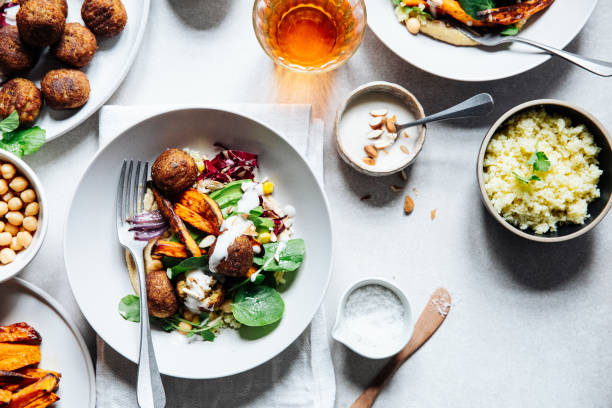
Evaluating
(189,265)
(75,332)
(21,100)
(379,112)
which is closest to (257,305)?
(189,265)

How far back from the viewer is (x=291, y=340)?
2.25m

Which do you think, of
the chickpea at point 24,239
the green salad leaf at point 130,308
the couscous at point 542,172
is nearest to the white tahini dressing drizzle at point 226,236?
the green salad leaf at point 130,308

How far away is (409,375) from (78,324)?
5.61ft

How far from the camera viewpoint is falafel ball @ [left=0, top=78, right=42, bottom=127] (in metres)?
2.32

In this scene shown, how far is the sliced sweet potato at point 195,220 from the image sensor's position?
2223 mm

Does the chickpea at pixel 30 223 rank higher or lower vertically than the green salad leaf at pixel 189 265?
higher

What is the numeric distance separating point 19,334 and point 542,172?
2537mm

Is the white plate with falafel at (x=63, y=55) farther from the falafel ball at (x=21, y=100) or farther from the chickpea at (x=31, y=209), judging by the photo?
the chickpea at (x=31, y=209)

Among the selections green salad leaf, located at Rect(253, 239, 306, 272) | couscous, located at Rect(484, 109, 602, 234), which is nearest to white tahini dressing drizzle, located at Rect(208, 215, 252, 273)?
green salad leaf, located at Rect(253, 239, 306, 272)

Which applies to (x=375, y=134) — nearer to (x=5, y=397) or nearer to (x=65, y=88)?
(x=65, y=88)

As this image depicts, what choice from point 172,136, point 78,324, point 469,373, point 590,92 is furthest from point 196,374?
point 590,92

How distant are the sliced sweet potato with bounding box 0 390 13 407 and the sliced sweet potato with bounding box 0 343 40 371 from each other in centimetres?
10

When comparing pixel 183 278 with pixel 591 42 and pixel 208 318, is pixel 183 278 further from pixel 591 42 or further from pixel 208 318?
pixel 591 42

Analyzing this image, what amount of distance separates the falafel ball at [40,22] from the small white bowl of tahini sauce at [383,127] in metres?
1.40
